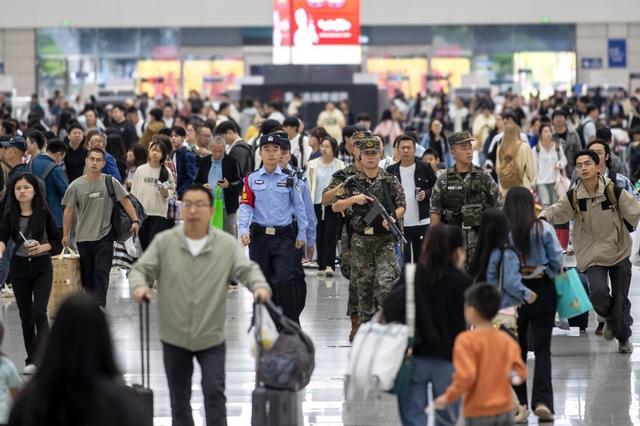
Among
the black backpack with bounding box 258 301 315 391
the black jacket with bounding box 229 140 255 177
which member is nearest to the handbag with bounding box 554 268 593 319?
the black backpack with bounding box 258 301 315 391

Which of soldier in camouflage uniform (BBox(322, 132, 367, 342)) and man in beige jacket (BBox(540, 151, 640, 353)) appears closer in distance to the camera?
man in beige jacket (BBox(540, 151, 640, 353))

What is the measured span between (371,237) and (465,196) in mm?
846

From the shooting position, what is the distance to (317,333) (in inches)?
511

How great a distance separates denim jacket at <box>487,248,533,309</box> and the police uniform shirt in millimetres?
3107

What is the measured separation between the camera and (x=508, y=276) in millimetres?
8758

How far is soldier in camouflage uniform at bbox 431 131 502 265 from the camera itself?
450 inches

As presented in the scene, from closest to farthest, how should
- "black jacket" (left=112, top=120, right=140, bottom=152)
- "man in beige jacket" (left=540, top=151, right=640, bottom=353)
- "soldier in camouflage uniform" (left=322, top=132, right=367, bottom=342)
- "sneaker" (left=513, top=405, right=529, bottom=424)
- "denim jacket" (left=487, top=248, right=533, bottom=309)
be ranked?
1. "denim jacket" (left=487, top=248, right=533, bottom=309)
2. "sneaker" (left=513, top=405, right=529, bottom=424)
3. "man in beige jacket" (left=540, top=151, right=640, bottom=353)
4. "soldier in camouflage uniform" (left=322, top=132, right=367, bottom=342)
5. "black jacket" (left=112, top=120, right=140, bottom=152)

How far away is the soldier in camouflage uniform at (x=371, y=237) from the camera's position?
11680mm

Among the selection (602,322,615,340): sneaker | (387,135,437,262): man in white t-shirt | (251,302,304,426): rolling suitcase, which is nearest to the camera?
(251,302,304,426): rolling suitcase

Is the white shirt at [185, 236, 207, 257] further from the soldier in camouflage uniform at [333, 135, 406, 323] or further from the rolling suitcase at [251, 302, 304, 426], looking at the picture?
the soldier in camouflage uniform at [333, 135, 406, 323]

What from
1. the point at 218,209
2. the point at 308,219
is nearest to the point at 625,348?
the point at 308,219

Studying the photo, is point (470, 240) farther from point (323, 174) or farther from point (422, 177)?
point (323, 174)

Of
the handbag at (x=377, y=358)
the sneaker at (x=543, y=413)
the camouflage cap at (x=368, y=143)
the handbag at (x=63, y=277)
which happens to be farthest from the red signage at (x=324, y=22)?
the handbag at (x=377, y=358)

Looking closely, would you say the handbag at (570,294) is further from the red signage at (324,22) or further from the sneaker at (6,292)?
the red signage at (324,22)
